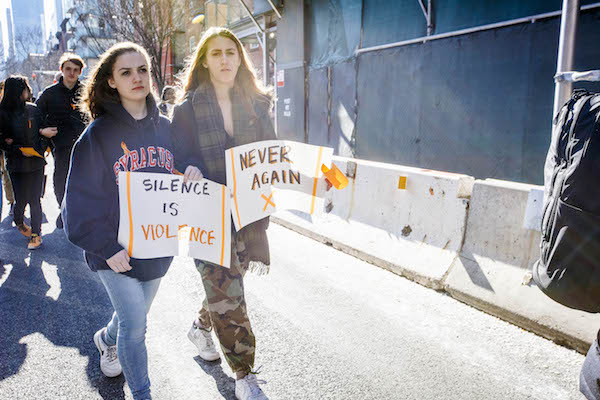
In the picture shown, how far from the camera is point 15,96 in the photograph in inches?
232

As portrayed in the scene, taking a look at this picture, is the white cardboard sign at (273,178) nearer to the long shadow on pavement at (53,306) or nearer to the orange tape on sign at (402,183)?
the long shadow on pavement at (53,306)

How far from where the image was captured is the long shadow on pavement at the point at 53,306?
320 centimetres

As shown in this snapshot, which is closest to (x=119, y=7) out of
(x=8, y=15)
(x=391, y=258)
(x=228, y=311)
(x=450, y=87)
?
(x=450, y=87)

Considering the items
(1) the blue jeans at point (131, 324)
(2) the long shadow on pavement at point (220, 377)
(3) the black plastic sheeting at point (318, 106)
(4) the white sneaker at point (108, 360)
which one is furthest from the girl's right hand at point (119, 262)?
(3) the black plastic sheeting at point (318, 106)

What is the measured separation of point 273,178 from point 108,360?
5.44 feet

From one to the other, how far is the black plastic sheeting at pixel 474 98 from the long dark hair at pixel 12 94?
21.8ft

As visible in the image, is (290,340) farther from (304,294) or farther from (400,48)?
(400,48)

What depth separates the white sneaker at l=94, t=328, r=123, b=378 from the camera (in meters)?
2.97

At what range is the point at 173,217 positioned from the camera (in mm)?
2484

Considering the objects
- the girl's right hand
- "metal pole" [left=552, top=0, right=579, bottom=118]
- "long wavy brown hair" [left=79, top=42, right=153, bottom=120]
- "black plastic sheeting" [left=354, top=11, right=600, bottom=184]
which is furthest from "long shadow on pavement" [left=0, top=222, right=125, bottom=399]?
"black plastic sheeting" [left=354, top=11, right=600, bottom=184]

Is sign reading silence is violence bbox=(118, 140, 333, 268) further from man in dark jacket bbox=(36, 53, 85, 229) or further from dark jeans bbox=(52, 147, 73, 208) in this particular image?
dark jeans bbox=(52, 147, 73, 208)

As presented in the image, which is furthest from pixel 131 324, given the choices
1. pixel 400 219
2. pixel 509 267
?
pixel 400 219

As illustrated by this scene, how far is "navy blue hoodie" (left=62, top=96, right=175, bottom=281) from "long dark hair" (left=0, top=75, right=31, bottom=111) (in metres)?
4.54

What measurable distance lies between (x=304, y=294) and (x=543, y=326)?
2025 millimetres
